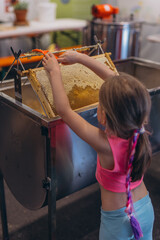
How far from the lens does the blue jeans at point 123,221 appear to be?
1061 mm

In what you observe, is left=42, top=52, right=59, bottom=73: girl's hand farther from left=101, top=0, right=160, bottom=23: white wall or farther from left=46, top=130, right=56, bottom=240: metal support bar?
left=101, top=0, right=160, bottom=23: white wall

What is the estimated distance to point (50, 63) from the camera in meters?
1.10

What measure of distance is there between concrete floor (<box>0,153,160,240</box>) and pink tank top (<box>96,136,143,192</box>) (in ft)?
2.54

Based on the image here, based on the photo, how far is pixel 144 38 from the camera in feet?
14.5

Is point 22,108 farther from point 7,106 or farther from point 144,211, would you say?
point 144,211

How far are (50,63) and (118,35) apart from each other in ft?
7.70

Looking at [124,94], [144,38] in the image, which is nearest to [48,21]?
[144,38]

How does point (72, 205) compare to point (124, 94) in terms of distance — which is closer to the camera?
point (124, 94)

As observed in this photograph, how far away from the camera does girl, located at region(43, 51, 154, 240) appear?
3.07 feet

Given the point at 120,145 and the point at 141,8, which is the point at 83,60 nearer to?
the point at 120,145

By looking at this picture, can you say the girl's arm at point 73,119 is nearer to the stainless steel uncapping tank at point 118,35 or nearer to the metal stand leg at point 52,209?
the metal stand leg at point 52,209

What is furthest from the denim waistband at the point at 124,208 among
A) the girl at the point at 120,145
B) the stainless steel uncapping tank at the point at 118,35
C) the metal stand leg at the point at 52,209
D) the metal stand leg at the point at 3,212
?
the stainless steel uncapping tank at the point at 118,35

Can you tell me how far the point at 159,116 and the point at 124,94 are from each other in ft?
2.66

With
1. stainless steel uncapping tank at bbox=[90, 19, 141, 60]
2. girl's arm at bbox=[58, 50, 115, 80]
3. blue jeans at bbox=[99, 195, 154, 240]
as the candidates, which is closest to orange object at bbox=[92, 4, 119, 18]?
stainless steel uncapping tank at bbox=[90, 19, 141, 60]
